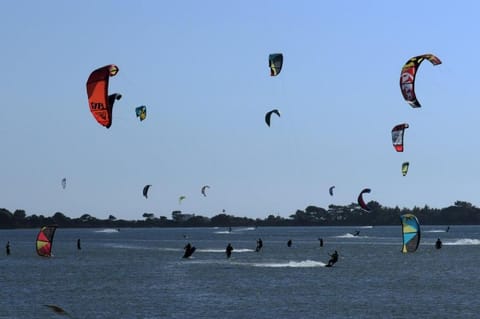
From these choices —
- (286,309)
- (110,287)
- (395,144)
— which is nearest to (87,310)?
(286,309)

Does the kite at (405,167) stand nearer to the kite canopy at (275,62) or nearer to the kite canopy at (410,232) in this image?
the kite canopy at (410,232)

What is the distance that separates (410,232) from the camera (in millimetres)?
60562

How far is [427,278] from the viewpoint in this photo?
6425cm

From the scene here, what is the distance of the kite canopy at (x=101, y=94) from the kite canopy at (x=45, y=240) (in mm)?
32740

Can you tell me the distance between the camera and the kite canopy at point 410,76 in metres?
50.1

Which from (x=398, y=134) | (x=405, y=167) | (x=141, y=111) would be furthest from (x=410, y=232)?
(x=141, y=111)

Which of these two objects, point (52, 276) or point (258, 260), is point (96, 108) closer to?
point (52, 276)

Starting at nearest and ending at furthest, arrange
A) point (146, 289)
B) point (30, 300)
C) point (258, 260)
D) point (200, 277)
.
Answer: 1. point (30, 300)
2. point (146, 289)
3. point (200, 277)
4. point (258, 260)

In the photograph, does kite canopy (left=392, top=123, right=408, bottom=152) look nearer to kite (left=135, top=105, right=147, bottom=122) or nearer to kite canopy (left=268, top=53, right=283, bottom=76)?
kite canopy (left=268, top=53, right=283, bottom=76)

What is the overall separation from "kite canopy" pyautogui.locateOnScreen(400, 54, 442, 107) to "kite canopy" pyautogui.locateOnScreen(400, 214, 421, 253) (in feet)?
33.4

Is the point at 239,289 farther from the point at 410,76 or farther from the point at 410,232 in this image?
the point at 410,76

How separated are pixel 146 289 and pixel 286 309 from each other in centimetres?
1233

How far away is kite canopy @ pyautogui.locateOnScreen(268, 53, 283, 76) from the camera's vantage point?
207 feet

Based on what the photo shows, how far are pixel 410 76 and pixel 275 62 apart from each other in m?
13.7
